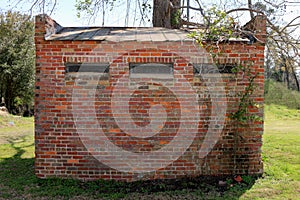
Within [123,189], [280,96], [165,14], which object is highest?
[165,14]

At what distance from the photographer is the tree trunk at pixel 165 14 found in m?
9.98

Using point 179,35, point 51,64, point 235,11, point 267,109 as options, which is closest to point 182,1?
point 235,11

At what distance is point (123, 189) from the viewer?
570 centimetres

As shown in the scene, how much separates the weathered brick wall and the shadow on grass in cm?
16

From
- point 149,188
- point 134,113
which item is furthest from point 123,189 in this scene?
point 134,113

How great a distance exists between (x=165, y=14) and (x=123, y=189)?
606 cm

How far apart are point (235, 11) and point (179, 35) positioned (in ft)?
9.34

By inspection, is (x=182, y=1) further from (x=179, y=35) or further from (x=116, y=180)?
(x=116, y=180)

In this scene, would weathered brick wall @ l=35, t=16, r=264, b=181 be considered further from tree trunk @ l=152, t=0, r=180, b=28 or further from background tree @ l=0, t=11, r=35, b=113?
background tree @ l=0, t=11, r=35, b=113

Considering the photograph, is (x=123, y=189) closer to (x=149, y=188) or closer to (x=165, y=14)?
(x=149, y=188)

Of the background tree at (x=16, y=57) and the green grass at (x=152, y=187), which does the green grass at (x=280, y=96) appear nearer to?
the green grass at (x=152, y=187)

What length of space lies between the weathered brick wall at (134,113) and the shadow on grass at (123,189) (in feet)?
0.53

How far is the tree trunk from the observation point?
9984 mm

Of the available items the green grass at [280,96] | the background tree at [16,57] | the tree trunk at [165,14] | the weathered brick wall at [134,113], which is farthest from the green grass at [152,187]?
→ the green grass at [280,96]
